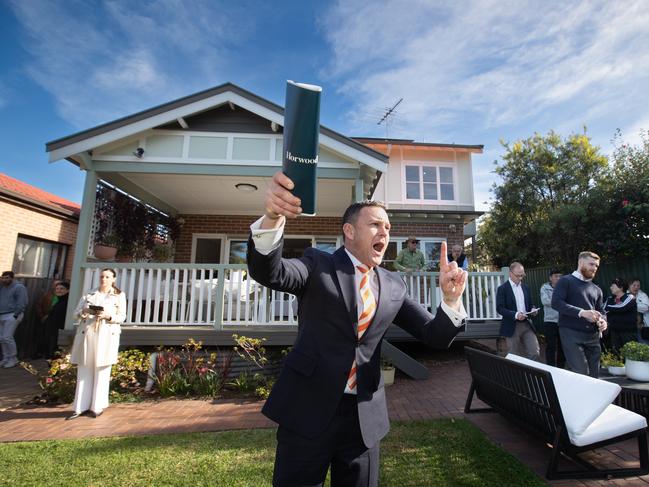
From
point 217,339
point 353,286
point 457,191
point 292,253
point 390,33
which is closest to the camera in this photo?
point 353,286

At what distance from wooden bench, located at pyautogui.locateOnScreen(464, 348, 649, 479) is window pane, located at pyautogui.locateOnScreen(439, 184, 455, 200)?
35.9 feet

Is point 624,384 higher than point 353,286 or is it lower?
lower

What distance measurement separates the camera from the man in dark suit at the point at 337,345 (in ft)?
4.54

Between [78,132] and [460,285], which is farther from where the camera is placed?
[78,132]

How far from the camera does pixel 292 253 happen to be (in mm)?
10352

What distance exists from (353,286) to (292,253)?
29.0 ft

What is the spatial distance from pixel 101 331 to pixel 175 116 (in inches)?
170

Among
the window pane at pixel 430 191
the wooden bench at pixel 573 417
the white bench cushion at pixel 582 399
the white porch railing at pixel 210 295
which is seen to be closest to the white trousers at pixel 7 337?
the white porch railing at pixel 210 295

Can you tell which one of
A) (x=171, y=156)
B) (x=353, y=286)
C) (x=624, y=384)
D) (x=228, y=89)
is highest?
(x=228, y=89)

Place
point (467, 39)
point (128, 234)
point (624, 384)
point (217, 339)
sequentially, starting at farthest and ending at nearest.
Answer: point (128, 234) → point (217, 339) → point (467, 39) → point (624, 384)

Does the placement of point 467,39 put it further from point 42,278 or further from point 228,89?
point 42,278

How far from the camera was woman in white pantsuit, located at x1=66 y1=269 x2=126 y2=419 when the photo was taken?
15.0 feet

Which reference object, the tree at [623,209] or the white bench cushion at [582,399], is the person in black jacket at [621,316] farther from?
the white bench cushion at [582,399]

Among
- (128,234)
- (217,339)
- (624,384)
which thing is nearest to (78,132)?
(128,234)
